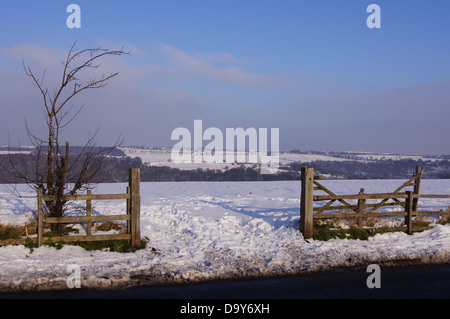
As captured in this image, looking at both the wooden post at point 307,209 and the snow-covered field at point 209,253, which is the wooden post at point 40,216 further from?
the wooden post at point 307,209

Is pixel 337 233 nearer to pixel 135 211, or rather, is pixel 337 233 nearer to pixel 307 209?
pixel 307 209

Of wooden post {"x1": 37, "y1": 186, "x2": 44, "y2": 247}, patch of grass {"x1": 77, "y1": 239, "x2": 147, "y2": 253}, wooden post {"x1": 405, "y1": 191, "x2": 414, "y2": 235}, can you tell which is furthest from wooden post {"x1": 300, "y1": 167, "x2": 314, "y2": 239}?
wooden post {"x1": 37, "y1": 186, "x2": 44, "y2": 247}

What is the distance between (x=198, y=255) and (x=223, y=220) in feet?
11.0

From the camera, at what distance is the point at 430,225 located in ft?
38.9

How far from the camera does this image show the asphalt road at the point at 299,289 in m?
6.61

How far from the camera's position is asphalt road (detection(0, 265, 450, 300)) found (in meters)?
6.61

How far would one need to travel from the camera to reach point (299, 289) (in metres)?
7.02

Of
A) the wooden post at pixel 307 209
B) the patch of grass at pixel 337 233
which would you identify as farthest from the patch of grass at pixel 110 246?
the patch of grass at pixel 337 233

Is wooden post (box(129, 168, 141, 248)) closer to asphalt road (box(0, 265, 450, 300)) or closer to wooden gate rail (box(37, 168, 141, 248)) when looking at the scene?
wooden gate rail (box(37, 168, 141, 248))

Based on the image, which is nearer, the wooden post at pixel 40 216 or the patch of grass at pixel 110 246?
the wooden post at pixel 40 216

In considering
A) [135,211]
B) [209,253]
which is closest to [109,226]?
[135,211]

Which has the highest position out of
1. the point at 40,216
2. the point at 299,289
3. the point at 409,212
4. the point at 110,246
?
the point at 40,216

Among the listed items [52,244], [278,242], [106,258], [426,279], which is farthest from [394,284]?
[52,244]

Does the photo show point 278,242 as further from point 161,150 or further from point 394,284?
point 161,150
